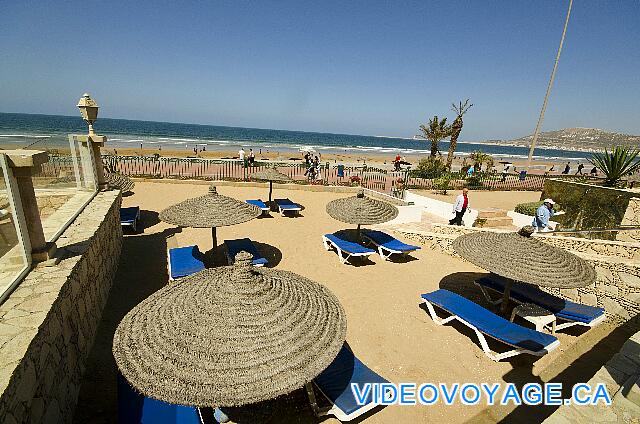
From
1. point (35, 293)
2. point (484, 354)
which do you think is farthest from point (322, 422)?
point (35, 293)

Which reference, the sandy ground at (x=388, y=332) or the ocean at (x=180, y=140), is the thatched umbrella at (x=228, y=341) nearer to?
the sandy ground at (x=388, y=332)

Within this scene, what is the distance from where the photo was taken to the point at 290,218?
1201cm

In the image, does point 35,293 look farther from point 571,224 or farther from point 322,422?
point 571,224

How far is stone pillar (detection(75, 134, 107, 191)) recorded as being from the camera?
23.9 feet

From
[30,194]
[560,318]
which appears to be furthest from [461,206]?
[30,194]

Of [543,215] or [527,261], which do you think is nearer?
[527,261]

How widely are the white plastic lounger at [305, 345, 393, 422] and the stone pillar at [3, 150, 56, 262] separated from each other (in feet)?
12.5

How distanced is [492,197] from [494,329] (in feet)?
48.5

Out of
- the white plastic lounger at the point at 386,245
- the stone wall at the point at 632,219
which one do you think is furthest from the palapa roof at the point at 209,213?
the stone wall at the point at 632,219

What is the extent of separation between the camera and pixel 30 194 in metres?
3.59

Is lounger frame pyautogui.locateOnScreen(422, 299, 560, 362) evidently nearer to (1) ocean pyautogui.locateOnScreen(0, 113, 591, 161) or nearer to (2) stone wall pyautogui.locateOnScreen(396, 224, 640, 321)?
(2) stone wall pyautogui.locateOnScreen(396, 224, 640, 321)

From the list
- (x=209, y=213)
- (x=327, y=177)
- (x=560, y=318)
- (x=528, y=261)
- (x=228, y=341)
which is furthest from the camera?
(x=327, y=177)

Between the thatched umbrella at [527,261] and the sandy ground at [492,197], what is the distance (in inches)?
405

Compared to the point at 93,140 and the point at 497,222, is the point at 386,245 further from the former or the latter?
the point at 93,140
